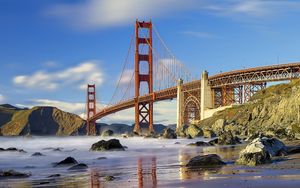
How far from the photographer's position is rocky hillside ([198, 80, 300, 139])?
4857cm

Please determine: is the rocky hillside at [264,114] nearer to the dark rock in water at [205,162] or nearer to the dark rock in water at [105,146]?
the dark rock in water at [105,146]

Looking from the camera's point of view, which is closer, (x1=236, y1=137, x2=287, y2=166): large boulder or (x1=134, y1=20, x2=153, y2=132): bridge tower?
(x1=236, y1=137, x2=287, y2=166): large boulder

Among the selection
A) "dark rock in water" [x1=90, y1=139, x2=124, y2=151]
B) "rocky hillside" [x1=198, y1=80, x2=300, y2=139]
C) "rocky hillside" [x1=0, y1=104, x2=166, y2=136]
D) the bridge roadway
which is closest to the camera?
"dark rock in water" [x1=90, y1=139, x2=124, y2=151]

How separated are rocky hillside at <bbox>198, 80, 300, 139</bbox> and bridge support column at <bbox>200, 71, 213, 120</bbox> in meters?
6.26

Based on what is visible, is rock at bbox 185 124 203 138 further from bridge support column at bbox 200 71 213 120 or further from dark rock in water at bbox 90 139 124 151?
bridge support column at bbox 200 71 213 120

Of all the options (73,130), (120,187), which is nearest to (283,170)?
(120,187)

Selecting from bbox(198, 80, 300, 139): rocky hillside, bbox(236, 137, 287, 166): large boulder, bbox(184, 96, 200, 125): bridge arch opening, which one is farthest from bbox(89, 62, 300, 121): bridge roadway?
bbox(236, 137, 287, 166): large boulder

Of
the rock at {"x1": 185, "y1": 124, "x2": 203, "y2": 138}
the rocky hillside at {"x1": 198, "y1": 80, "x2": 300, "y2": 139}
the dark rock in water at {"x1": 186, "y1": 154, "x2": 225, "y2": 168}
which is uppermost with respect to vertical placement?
the rocky hillside at {"x1": 198, "y1": 80, "x2": 300, "y2": 139}

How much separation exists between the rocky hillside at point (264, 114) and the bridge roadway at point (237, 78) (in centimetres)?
402

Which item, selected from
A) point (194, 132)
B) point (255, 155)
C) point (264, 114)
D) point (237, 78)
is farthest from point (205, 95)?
point (255, 155)

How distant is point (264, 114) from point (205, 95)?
947 inches

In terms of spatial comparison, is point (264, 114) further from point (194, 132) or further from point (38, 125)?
point (38, 125)

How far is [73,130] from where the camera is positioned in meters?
176

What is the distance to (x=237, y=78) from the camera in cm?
8219
